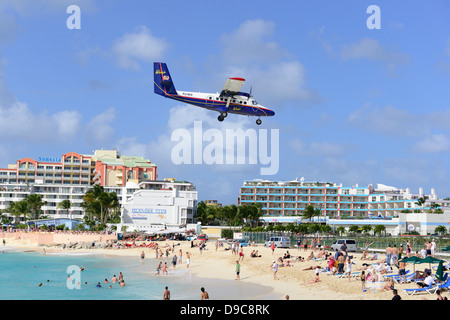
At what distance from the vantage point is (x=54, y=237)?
8481 centimetres

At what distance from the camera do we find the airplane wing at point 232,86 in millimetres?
36938

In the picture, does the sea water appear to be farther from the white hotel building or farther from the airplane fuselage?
the white hotel building

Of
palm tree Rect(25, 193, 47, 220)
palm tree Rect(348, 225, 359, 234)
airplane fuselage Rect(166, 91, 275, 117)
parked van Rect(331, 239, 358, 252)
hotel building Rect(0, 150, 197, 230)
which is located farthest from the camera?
hotel building Rect(0, 150, 197, 230)

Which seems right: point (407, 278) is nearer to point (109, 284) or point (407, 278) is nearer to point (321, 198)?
point (109, 284)

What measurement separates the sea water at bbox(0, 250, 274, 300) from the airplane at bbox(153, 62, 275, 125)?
45.6 ft

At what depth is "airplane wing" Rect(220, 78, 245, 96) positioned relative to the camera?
36938mm

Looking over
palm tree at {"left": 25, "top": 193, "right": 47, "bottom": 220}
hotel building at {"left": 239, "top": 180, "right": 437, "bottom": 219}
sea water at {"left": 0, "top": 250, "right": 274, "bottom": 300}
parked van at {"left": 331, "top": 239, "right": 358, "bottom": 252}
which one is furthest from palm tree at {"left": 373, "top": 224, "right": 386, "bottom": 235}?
palm tree at {"left": 25, "top": 193, "right": 47, "bottom": 220}

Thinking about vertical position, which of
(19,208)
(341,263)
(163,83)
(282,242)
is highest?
(163,83)

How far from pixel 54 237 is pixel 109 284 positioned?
51944mm

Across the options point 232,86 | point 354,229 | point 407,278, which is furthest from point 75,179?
point 407,278

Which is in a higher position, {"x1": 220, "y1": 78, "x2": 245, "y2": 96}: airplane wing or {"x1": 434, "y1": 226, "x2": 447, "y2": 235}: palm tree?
{"x1": 220, "y1": 78, "x2": 245, "y2": 96}: airplane wing

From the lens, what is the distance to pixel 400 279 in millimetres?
Answer: 27391
